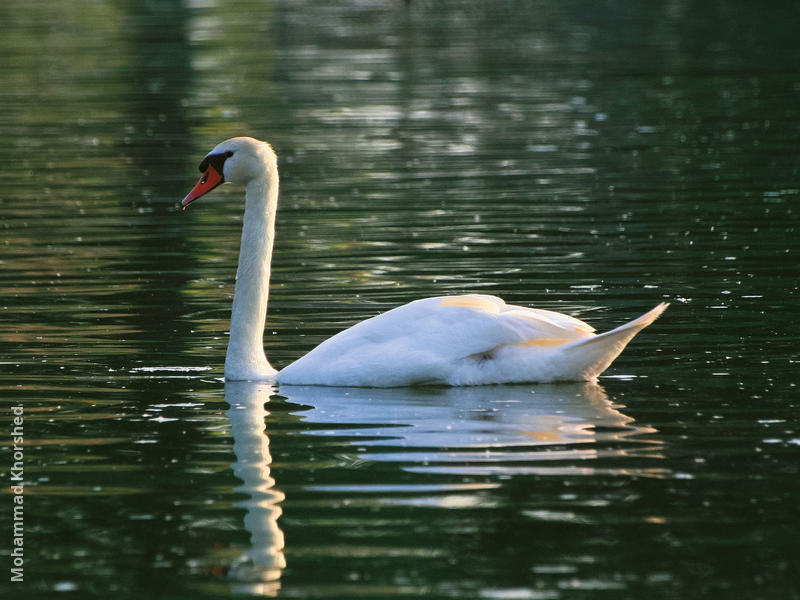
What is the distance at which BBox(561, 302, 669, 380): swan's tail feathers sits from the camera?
30.3ft

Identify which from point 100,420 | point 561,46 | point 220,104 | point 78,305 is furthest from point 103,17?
point 100,420

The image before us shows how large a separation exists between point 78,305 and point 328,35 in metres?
37.4

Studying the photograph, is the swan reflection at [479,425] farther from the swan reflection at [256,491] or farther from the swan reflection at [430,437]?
the swan reflection at [256,491]

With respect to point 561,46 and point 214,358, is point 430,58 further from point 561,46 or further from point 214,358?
point 214,358

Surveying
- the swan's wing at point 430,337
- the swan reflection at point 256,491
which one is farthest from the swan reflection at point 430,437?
the swan's wing at point 430,337

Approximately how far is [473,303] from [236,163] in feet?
6.08

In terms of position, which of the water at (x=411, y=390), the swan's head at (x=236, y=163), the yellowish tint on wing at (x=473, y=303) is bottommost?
the water at (x=411, y=390)

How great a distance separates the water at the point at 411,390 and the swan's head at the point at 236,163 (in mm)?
1243

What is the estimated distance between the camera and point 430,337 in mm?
9711

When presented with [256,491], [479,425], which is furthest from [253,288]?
[256,491]

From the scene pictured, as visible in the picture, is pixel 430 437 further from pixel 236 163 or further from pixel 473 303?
pixel 236 163

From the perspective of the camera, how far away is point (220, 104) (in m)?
32.0

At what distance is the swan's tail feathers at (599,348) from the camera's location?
923 centimetres

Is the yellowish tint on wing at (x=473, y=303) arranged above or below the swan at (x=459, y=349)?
above
